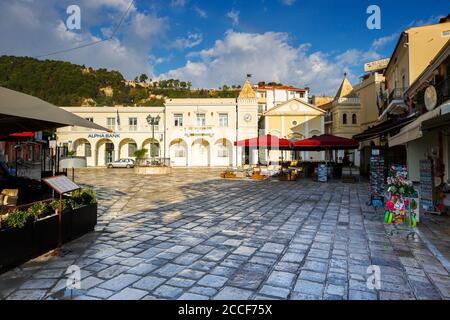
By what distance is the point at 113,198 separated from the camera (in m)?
Result: 9.61

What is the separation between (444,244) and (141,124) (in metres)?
32.4

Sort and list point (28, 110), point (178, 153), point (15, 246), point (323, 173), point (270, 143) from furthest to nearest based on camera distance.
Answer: point (178, 153) < point (270, 143) < point (323, 173) < point (28, 110) < point (15, 246)

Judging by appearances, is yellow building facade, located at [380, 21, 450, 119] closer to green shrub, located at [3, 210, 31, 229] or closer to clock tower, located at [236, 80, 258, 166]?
clock tower, located at [236, 80, 258, 166]

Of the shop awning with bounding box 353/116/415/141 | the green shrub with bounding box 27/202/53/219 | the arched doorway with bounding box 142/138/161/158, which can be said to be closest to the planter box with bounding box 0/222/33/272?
the green shrub with bounding box 27/202/53/219

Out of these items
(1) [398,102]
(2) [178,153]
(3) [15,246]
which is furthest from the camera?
(2) [178,153]

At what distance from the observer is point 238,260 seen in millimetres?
3932

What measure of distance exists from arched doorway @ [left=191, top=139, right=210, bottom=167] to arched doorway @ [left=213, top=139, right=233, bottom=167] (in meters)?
0.99

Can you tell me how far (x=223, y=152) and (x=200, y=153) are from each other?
2.75 m

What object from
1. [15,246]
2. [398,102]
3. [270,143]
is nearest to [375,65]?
[398,102]

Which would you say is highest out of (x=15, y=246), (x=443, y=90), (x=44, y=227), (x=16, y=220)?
(x=443, y=90)

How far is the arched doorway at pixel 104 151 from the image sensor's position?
1348 inches

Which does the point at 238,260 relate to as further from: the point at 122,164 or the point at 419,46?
the point at 122,164
